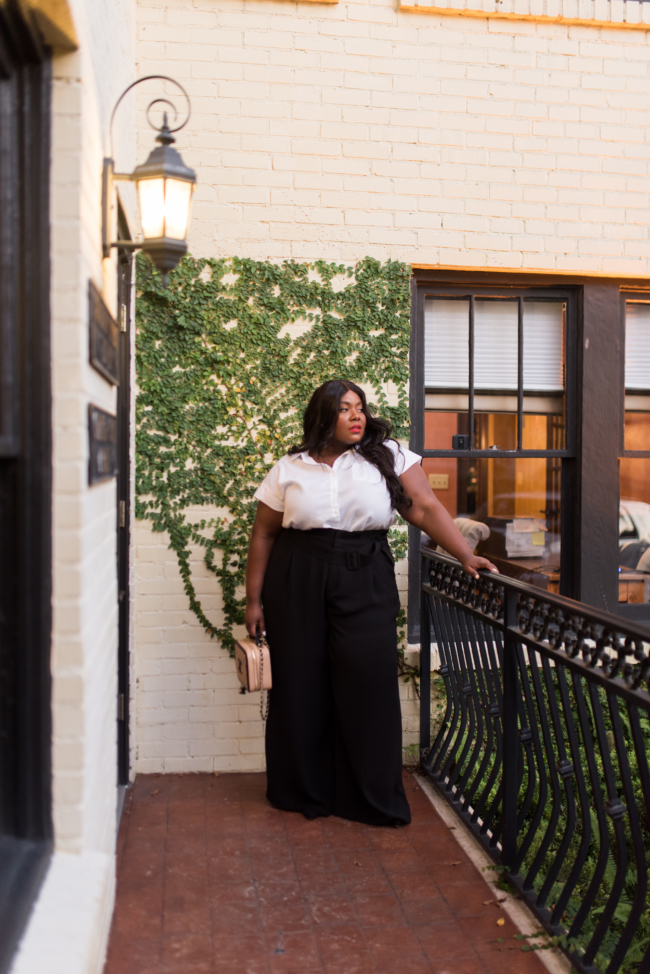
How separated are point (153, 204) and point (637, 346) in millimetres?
2932

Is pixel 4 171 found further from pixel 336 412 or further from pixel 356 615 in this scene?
pixel 356 615

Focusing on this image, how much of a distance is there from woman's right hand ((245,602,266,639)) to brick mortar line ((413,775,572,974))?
3.67 ft

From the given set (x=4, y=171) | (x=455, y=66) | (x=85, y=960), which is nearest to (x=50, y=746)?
(x=85, y=960)

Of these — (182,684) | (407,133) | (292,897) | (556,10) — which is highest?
(556,10)

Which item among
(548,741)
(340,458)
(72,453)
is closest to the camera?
(72,453)

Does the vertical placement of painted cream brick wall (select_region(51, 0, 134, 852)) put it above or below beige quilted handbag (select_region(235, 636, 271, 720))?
above

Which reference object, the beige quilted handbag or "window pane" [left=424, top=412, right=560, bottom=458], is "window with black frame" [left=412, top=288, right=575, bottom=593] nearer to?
"window pane" [left=424, top=412, right=560, bottom=458]

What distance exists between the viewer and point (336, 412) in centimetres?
343

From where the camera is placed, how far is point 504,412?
4.39 meters

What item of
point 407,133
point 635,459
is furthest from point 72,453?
point 635,459

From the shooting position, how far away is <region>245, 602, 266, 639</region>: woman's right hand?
3670 mm

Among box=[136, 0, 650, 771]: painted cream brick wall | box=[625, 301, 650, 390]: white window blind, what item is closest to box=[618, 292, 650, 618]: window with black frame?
box=[625, 301, 650, 390]: white window blind

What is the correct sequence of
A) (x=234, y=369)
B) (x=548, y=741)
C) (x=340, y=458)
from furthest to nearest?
1. (x=234, y=369)
2. (x=340, y=458)
3. (x=548, y=741)

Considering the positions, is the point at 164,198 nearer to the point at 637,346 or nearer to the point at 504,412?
the point at 504,412
